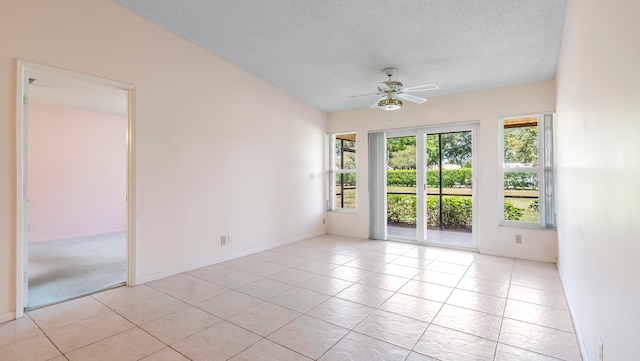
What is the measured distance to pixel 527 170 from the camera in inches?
183

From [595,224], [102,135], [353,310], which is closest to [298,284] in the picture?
[353,310]

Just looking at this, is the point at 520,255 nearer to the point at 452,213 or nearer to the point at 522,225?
the point at 522,225

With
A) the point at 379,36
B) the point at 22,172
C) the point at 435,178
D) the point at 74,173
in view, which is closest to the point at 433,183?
the point at 435,178

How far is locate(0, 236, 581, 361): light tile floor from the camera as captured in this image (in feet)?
7.15

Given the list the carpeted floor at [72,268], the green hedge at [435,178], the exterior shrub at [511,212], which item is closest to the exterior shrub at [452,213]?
the green hedge at [435,178]

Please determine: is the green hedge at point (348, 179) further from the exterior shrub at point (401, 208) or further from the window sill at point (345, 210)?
the exterior shrub at point (401, 208)

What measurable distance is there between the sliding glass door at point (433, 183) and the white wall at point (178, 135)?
189cm

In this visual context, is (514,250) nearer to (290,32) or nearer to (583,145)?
(583,145)

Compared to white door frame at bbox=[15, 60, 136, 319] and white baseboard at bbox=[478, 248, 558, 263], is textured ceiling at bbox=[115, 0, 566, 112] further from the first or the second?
white baseboard at bbox=[478, 248, 558, 263]

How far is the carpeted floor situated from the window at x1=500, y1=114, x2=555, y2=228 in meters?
5.62

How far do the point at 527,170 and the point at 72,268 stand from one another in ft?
22.1

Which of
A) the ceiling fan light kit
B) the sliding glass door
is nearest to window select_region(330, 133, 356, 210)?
the sliding glass door

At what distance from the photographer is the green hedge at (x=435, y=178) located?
5277 mm

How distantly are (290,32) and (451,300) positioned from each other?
137 inches
